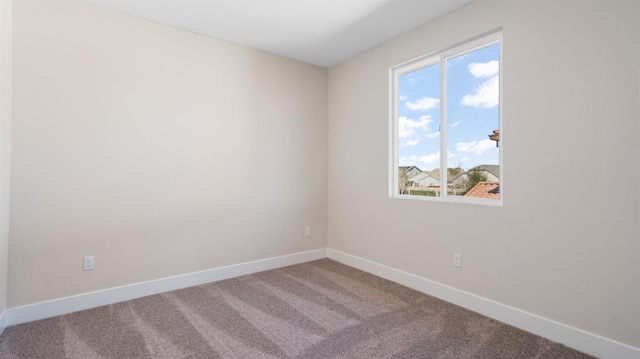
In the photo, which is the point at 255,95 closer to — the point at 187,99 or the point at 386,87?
the point at 187,99

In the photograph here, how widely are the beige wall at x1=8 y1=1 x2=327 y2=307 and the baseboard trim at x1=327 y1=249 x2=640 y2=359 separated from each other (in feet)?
4.73

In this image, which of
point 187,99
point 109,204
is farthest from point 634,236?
point 109,204

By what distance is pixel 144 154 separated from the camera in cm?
267

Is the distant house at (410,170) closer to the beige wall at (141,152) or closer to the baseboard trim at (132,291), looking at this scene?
the beige wall at (141,152)

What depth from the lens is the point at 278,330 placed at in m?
Answer: 2.06

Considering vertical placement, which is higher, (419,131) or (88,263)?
(419,131)

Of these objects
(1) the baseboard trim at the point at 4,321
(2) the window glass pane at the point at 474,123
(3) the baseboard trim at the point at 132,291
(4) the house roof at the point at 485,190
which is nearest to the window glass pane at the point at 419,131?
(2) the window glass pane at the point at 474,123

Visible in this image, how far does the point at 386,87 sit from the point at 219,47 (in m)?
1.86

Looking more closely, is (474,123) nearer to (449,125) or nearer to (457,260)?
(449,125)

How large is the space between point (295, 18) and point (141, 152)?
190 centimetres

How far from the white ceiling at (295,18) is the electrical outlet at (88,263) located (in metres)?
2.15

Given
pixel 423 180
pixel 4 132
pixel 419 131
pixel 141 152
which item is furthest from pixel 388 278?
pixel 4 132

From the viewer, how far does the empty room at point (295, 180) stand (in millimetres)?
1810

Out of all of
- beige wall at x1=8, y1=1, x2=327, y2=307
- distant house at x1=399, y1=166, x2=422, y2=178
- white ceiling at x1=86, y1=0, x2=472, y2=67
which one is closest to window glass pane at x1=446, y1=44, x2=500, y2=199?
distant house at x1=399, y1=166, x2=422, y2=178
